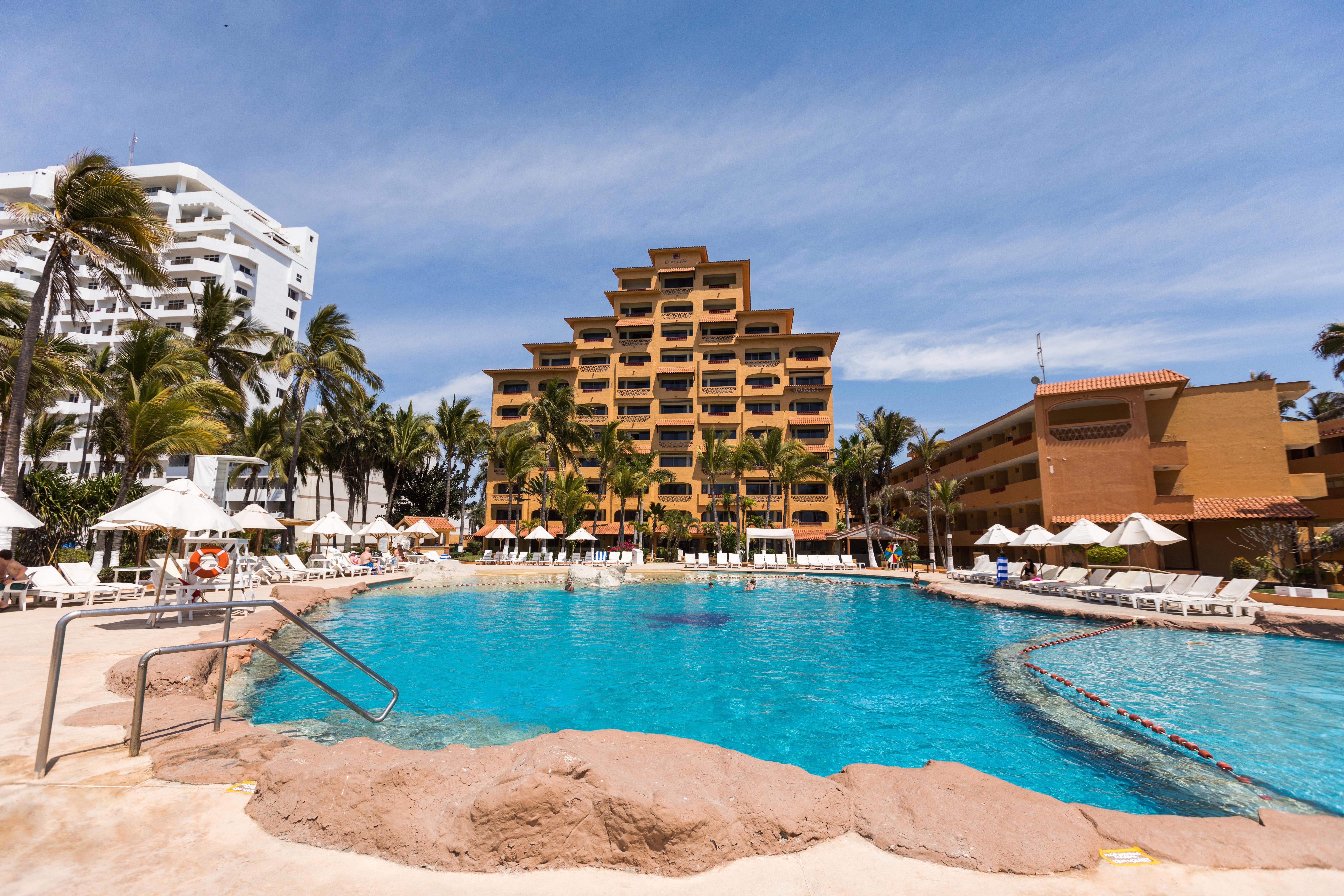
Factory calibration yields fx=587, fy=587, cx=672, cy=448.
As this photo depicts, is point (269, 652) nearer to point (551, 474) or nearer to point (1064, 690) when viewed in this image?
point (1064, 690)

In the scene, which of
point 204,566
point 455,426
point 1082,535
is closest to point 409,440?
point 455,426

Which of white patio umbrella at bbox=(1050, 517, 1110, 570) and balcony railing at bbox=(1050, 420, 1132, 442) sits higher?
balcony railing at bbox=(1050, 420, 1132, 442)

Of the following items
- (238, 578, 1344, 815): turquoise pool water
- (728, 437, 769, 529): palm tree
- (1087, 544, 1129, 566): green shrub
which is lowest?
(238, 578, 1344, 815): turquoise pool water

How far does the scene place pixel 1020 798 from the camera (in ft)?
11.9

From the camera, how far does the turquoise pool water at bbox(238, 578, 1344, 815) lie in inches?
255

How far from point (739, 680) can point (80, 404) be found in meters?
66.2

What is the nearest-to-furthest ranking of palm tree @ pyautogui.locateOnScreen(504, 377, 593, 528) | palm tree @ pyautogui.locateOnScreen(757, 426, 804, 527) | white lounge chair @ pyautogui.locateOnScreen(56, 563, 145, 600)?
white lounge chair @ pyautogui.locateOnScreen(56, 563, 145, 600)
palm tree @ pyautogui.locateOnScreen(504, 377, 593, 528)
palm tree @ pyautogui.locateOnScreen(757, 426, 804, 527)

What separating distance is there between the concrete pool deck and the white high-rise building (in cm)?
5662

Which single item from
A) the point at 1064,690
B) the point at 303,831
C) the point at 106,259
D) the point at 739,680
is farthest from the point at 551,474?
the point at 303,831

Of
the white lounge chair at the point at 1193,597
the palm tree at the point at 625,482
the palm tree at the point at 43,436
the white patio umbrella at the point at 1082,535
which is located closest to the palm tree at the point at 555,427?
the palm tree at the point at 625,482

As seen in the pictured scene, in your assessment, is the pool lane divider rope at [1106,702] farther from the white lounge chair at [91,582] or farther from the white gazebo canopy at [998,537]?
the white lounge chair at [91,582]

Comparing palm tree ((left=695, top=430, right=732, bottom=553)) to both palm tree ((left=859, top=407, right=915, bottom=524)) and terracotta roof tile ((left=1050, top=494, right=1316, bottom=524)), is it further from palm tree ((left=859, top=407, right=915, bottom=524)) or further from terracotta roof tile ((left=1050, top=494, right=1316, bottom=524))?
terracotta roof tile ((left=1050, top=494, right=1316, bottom=524))

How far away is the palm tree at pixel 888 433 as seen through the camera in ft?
129

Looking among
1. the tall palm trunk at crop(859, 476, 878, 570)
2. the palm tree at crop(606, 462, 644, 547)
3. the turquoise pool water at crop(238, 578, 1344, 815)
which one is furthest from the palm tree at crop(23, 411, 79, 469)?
the tall palm trunk at crop(859, 476, 878, 570)
